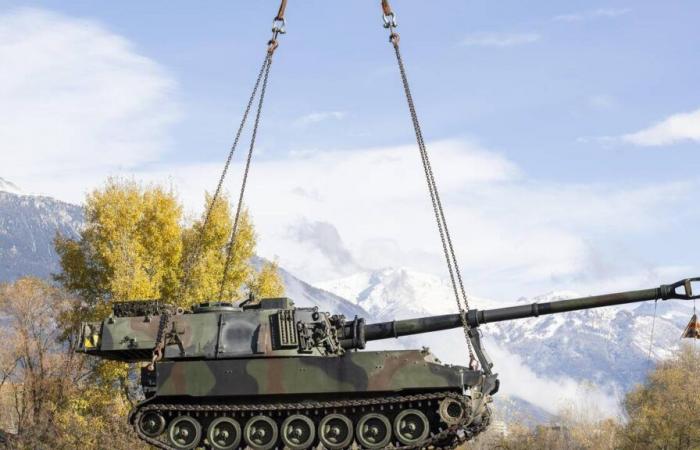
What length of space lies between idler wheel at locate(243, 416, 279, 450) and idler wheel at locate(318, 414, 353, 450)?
3.53 feet

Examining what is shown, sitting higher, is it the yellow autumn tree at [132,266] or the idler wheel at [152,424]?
the yellow autumn tree at [132,266]

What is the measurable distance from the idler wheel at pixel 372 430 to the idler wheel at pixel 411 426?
0.91 ft

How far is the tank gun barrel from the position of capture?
23.9 metres

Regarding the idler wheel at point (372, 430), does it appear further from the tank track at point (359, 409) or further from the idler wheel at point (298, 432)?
the idler wheel at point (298, 432)

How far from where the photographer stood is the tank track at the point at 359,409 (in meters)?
23.2

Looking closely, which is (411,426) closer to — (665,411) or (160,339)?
(160,339)

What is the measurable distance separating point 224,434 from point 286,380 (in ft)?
6.48

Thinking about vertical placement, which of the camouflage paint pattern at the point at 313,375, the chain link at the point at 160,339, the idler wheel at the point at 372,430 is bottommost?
the idler wheel at the point at 372,430

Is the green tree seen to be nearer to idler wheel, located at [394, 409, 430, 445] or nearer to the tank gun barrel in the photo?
the tank gun barrel

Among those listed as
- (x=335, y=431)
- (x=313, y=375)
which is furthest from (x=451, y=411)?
(x=313, y=375)

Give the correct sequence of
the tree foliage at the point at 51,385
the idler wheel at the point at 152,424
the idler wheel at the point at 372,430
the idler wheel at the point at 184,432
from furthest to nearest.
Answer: the tree foliage at the point at 51,385, the idler wheel at the point at 152,424, the idler wheel at the point at 184,432, the idler wheel at the point at 372,430

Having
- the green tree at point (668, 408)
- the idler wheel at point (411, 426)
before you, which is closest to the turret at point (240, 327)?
the idler wheel at point (411, 426)

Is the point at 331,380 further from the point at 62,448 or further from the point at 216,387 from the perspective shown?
the point at 62,448

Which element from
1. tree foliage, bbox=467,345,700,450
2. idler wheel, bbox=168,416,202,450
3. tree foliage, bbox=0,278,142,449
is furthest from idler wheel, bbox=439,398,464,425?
tree foliage, bbox=467,345,700,450
